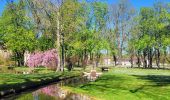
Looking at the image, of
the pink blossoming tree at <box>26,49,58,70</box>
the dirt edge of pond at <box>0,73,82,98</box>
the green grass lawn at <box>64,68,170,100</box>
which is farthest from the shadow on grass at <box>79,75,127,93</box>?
the pink blossoming tree at <box>26,49,58,70</box>

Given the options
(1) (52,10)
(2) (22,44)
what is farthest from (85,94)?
(2) (22,44)

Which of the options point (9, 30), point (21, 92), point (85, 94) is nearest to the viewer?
point (85, 94)

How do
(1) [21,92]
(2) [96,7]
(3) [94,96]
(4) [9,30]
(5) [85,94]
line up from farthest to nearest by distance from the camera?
1. (2) [96,7]
2. (4) [9,30]
3. (1) [21,92]
4. (5) [85,94]
5. (3) [94,96]

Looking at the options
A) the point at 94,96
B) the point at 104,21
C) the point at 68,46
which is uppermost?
the point at 104,21

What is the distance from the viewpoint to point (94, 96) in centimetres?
2475

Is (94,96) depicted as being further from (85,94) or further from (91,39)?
(91,39)

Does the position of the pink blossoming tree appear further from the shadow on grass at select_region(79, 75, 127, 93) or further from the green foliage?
the shadow on grass at select_region(79, 75, 127, 93)

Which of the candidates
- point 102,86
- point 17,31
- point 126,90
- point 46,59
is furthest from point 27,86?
point 17,31

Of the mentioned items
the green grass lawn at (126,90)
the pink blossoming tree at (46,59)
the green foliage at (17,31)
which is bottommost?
the green grass lawn at (126,90)

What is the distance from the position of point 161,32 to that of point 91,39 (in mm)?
21207

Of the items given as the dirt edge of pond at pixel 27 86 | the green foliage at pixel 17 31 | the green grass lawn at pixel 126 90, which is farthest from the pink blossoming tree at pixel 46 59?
the green grass lawn at pixel 126 90

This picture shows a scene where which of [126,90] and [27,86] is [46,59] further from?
[126,90]

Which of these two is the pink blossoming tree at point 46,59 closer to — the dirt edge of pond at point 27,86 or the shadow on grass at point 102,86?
the dirt edge of pond at point 27,86

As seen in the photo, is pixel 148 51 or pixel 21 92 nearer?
pixel 21 92
